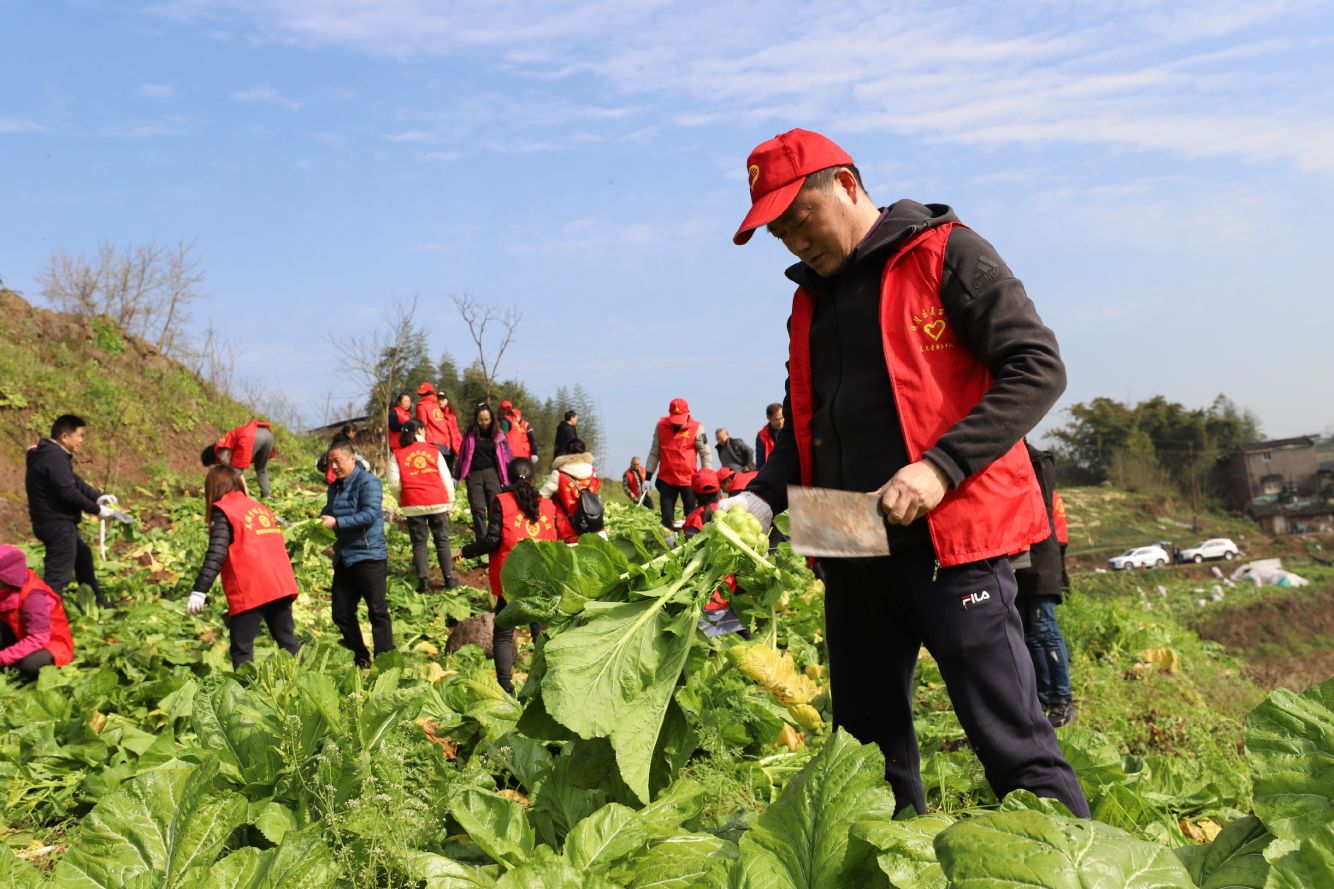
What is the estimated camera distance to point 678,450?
11562 mm

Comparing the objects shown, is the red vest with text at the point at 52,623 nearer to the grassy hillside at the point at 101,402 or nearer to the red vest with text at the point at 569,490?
the red vest with text at the point at 569,490

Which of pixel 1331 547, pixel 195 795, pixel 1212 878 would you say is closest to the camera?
pixel 1212 878

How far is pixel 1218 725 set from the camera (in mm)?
6805

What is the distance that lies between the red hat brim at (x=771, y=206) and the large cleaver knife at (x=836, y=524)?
0.63 meters

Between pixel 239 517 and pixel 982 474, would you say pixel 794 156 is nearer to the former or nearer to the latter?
pixel 982 474

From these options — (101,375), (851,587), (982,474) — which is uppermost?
(101,375)

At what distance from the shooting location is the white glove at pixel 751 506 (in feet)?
9.34

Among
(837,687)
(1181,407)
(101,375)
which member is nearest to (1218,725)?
(837,687)

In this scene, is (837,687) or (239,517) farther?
(239,517)

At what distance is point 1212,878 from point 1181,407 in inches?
2199

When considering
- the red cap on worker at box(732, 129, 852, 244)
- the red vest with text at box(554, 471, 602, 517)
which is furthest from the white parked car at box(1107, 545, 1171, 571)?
the red cap on worker at box(732, 129, 852, 244)

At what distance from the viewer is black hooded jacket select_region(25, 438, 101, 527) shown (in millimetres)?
8273

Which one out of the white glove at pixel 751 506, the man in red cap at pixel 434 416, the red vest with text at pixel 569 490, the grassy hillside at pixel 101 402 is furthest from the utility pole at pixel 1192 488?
the white glove at pixel 751 506

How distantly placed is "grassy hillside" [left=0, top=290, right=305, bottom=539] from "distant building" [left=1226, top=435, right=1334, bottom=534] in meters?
44.6
